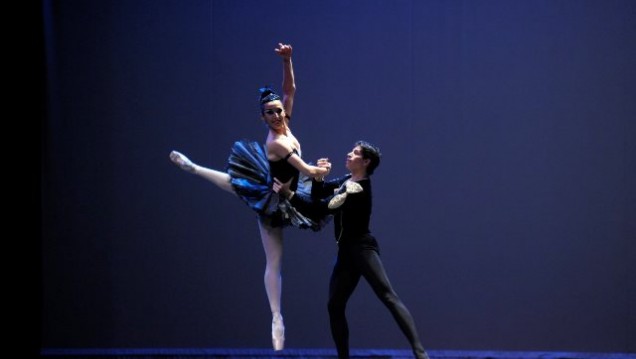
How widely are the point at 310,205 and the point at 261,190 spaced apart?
280mm

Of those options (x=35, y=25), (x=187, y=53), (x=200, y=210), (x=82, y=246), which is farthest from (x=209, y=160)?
(x=35, y=25)

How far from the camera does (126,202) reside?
17.8 feet

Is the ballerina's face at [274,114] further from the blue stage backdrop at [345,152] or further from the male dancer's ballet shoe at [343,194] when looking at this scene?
the blue stage backdrop at [345,152]

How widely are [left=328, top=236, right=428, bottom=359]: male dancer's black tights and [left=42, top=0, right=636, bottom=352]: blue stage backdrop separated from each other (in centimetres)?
136

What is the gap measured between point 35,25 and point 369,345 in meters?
3.30

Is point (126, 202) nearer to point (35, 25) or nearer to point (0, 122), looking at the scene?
point (0, 122)

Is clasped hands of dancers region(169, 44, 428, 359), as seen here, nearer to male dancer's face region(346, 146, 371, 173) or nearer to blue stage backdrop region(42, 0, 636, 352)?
male dancer's face region(346, 146, 371, 173)

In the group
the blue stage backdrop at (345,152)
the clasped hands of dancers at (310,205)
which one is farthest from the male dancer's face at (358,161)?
the blue stage backdrop at (345,152)

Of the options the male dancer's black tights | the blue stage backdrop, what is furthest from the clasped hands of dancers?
the blue stage backdrop

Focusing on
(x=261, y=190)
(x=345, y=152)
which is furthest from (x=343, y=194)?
(x=345, y=152)

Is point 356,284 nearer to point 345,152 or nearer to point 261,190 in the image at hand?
point 261,190

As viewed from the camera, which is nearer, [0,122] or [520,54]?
[0,122]

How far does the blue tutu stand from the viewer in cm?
396

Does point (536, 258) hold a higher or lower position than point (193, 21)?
lower
